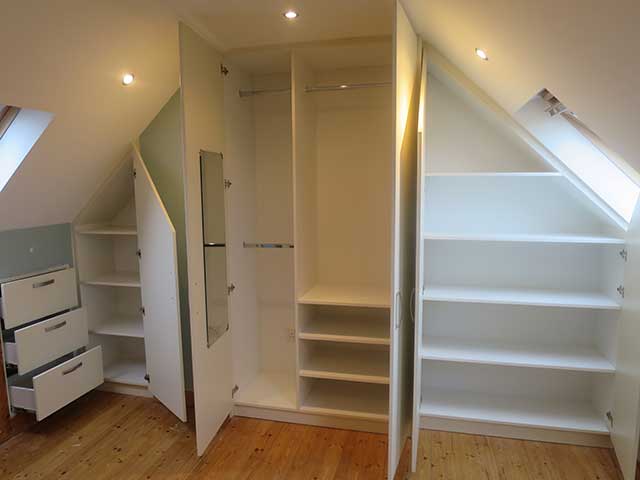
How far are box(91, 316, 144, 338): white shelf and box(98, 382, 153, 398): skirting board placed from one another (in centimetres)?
40

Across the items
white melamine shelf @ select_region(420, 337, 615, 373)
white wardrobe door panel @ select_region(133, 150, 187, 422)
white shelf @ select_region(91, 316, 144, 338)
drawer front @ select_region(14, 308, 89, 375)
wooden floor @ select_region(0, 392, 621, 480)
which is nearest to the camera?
wooden floor @ select_region(0, 392, 621, 480)

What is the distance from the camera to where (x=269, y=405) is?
301 cm

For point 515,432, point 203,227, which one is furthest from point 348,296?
point 515,432

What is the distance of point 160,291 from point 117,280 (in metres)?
0.54

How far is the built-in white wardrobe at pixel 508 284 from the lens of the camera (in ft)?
8.76

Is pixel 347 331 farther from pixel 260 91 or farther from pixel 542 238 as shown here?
pixel 260 91

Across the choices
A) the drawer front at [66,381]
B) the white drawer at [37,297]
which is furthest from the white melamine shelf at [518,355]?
the white drawer at [37,297]

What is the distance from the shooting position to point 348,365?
9.95 ft

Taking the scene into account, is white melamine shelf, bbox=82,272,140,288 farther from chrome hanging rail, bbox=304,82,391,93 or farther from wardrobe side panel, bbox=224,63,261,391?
chrome hanging rail, bbox=304,82,391,93

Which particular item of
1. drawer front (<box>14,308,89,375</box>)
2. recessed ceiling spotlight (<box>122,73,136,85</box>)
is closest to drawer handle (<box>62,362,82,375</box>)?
drawer front (<box>14,308,89,375</box>)

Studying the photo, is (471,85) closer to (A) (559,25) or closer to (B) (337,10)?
(B) (337,10)

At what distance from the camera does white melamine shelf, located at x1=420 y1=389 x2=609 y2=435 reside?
8.88 feet

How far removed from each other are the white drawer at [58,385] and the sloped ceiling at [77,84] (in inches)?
37.3

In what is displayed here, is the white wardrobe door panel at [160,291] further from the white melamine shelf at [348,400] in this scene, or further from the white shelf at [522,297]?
the white shelf at [522,297]
